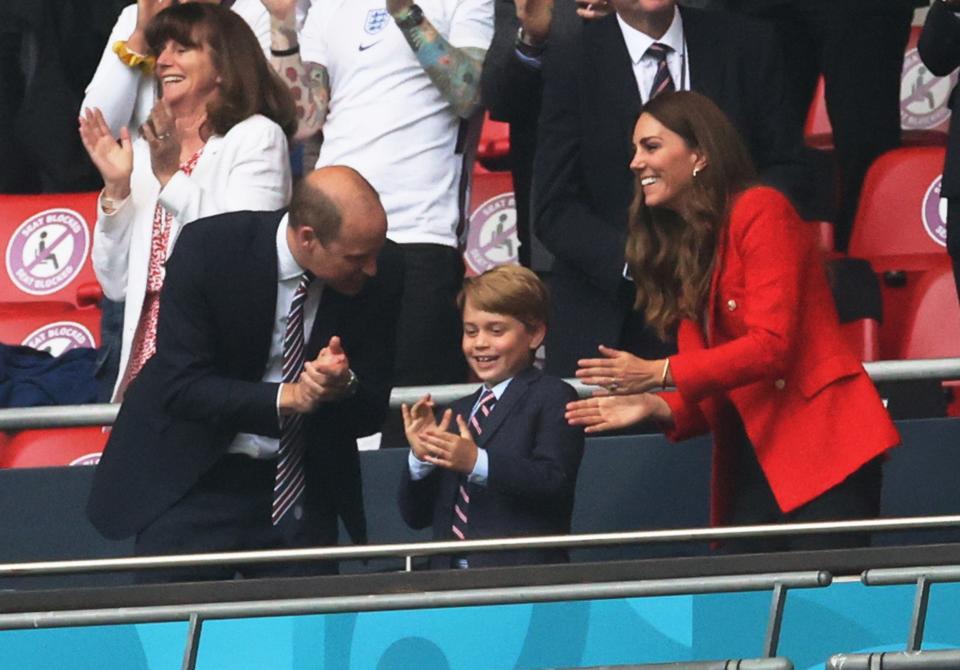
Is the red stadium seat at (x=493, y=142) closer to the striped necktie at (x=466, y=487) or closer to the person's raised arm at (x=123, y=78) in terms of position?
the person's raised arm at (x=123, y=78)

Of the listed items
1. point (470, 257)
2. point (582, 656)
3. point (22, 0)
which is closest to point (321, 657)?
point (582, 656)

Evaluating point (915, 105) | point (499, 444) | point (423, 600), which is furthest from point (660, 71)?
point (915, 105)

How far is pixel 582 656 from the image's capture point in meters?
4.37

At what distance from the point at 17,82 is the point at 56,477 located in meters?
2.83

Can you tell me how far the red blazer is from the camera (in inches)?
191

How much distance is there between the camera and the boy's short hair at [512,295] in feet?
17.3

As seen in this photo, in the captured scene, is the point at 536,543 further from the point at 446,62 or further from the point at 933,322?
the point at 933,322

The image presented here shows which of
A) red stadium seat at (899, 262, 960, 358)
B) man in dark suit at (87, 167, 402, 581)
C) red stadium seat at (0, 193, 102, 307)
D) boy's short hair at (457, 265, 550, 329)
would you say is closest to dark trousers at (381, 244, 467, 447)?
boy's short hair at (457, 265, 550, 329)

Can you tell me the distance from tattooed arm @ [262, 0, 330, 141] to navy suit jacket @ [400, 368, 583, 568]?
1.51 m

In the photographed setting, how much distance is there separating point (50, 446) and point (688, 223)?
8.45 ft

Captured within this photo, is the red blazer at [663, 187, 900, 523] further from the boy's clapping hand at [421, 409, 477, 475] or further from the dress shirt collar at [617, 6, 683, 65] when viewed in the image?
the dress shirt collar at [617, 6, 683, 65]

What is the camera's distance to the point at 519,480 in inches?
197

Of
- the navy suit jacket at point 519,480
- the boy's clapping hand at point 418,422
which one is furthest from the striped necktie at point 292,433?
the navy suit jacket at point 519,480

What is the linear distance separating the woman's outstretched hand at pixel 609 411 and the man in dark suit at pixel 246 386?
0.48m
